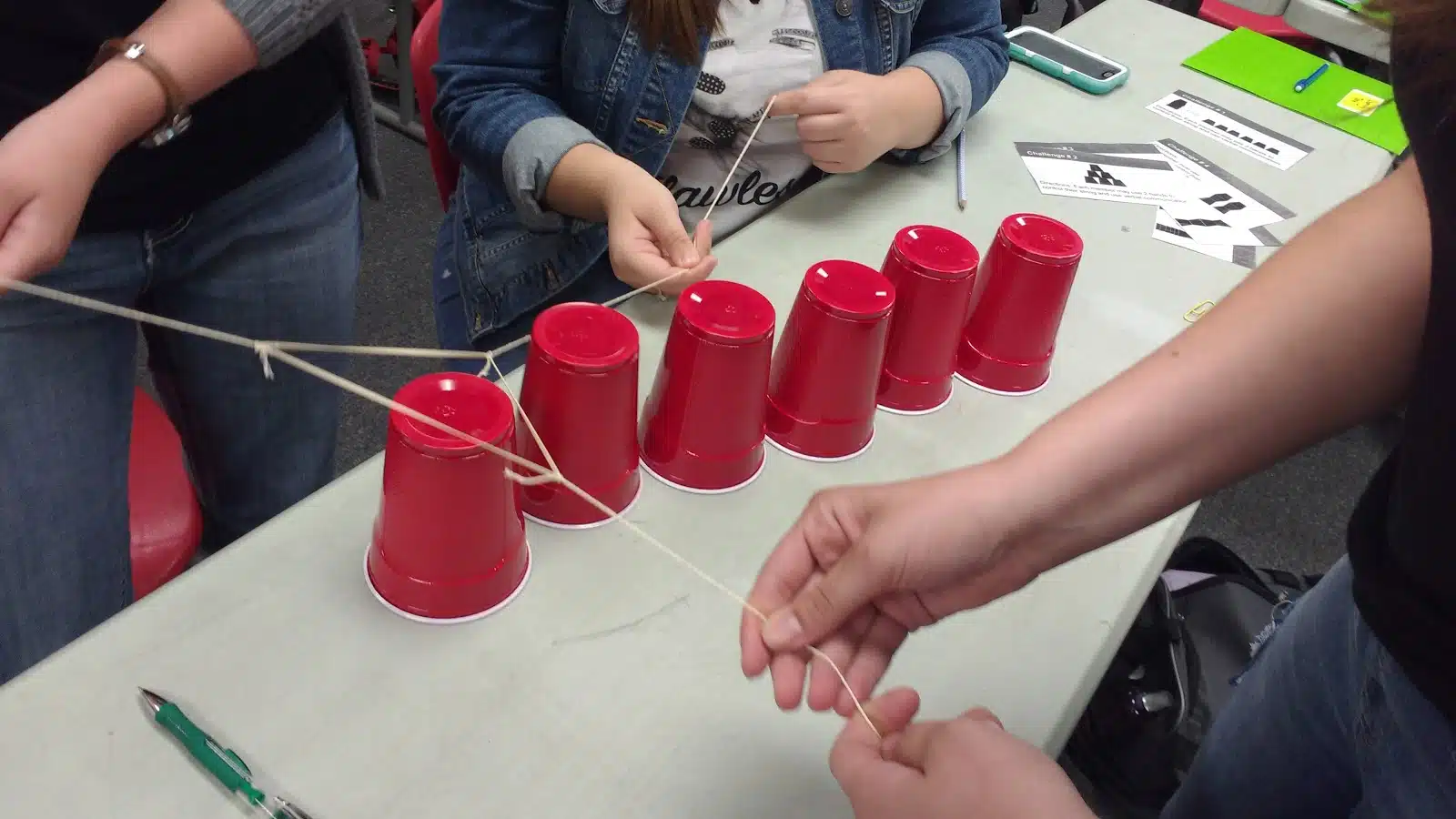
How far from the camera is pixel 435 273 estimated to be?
100cm

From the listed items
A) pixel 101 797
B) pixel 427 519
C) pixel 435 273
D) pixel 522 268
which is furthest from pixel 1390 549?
pixel 435 273

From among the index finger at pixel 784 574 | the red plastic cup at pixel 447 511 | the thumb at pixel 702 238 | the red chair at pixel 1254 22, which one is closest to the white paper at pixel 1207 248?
the thumb at pixel 702 238

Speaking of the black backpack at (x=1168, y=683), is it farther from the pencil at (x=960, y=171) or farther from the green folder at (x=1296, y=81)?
the green folder at (x=1296, y=81)

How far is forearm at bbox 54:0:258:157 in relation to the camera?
573 mm

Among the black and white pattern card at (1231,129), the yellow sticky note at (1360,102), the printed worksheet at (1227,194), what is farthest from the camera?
the yellow sticky note at (1360,102)

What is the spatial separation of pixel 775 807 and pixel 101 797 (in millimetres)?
318

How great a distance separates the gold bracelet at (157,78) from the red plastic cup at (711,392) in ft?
1.13

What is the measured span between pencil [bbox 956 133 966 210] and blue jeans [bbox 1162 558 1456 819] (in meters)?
0.48

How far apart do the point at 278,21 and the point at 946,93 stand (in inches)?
24.0

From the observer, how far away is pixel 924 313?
721mm

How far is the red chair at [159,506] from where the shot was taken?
858 millimetres

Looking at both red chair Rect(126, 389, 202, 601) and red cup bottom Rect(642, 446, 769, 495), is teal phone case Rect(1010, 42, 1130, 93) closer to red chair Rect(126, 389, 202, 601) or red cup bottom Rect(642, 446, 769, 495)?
red cup bottom Rect(642, 446, 769, 495)

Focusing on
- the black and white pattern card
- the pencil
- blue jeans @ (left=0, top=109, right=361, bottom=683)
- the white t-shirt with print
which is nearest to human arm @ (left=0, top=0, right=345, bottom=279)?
blue jeans @ (left=0, top=109, right=361, bottom=683)

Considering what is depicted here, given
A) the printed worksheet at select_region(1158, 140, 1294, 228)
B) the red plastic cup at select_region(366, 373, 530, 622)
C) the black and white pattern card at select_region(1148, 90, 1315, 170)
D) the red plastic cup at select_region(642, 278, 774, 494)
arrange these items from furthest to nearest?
1. the black and white pattern card at select_region(1148, 90, 1315, 170)
2. the printed worksheet at select_region(1158, 140, 1294, 228)
3. the red plastic cup at select_region(642, 278, 774, 494)
4. the red plastic cup at select_region(366, 373, 530, 622)
